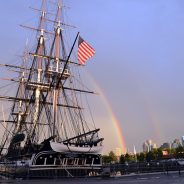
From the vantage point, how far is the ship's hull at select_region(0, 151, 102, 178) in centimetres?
4538

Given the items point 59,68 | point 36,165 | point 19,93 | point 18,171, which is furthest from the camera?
point 19,93

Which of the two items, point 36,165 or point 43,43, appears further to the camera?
point 43,43

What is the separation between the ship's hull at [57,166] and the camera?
45375mm

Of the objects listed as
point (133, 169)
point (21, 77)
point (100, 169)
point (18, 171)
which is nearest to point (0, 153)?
point (21, 77)

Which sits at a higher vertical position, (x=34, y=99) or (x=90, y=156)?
(x=34, y=99)

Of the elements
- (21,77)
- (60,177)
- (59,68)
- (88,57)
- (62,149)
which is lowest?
(60,177)

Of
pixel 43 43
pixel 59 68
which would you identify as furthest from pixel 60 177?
pixel 43 43

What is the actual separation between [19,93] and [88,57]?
52238 mm

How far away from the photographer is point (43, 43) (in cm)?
8506

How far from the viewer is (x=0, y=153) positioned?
7900 centimetres

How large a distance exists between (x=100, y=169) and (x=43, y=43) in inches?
1755

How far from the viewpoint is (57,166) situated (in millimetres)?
46281

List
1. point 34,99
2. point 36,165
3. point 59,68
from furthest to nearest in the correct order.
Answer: point 34,99 → point 59,68 → point 36,165

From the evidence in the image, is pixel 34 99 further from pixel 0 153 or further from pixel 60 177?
pixel 60 177
